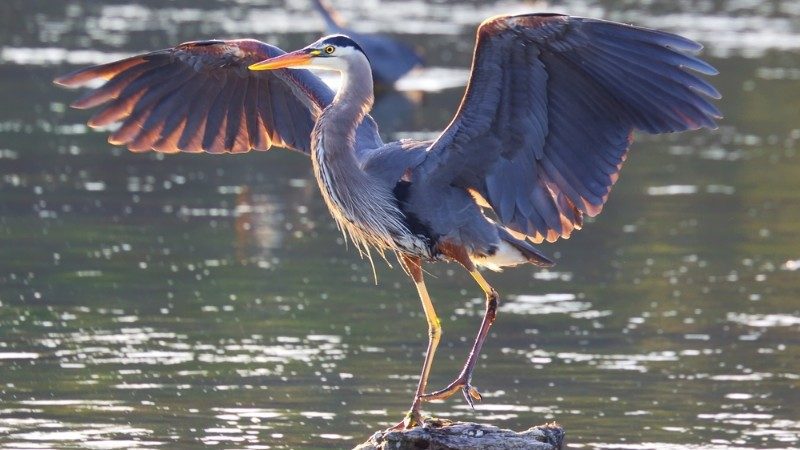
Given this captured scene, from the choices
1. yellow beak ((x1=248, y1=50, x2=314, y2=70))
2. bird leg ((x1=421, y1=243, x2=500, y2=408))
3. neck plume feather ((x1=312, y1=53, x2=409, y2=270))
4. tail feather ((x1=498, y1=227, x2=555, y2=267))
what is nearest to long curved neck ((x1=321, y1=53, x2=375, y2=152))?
neck plume feather ((x1=312, y1=53, x2=409, y2=270))

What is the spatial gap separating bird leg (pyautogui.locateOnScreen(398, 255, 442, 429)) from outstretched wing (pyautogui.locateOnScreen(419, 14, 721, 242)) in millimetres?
545

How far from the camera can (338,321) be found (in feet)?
36.6

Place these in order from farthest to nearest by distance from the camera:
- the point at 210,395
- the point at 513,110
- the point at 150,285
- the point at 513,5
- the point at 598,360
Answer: the point at 513,5 < the point at 150,285 < the point at 598,360 < the point at 210,395 < the point at 513,110

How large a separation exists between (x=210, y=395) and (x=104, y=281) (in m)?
3.03

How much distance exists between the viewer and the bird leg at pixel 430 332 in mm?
8055

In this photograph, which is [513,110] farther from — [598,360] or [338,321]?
[338,321]

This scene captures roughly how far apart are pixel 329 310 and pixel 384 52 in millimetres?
12827

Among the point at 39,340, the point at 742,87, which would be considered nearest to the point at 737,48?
the point at 742,87

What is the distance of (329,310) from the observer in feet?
37.5

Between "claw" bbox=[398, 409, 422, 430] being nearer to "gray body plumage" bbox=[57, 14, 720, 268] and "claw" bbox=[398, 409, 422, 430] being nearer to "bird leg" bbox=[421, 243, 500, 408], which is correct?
"bird leg" bbox=[421, 243, 500, 408]

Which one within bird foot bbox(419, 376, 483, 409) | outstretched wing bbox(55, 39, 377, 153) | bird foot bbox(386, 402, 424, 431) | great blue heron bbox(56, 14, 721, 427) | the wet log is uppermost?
outstretched wing bbox(55, 39, 377, 153)

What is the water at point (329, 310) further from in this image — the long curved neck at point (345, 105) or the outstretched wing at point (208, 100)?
the long curved neck at point (345, 105)

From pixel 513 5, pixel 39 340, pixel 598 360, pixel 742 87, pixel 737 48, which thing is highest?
pixel 513 5

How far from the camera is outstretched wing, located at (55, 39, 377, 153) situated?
31.0ft
